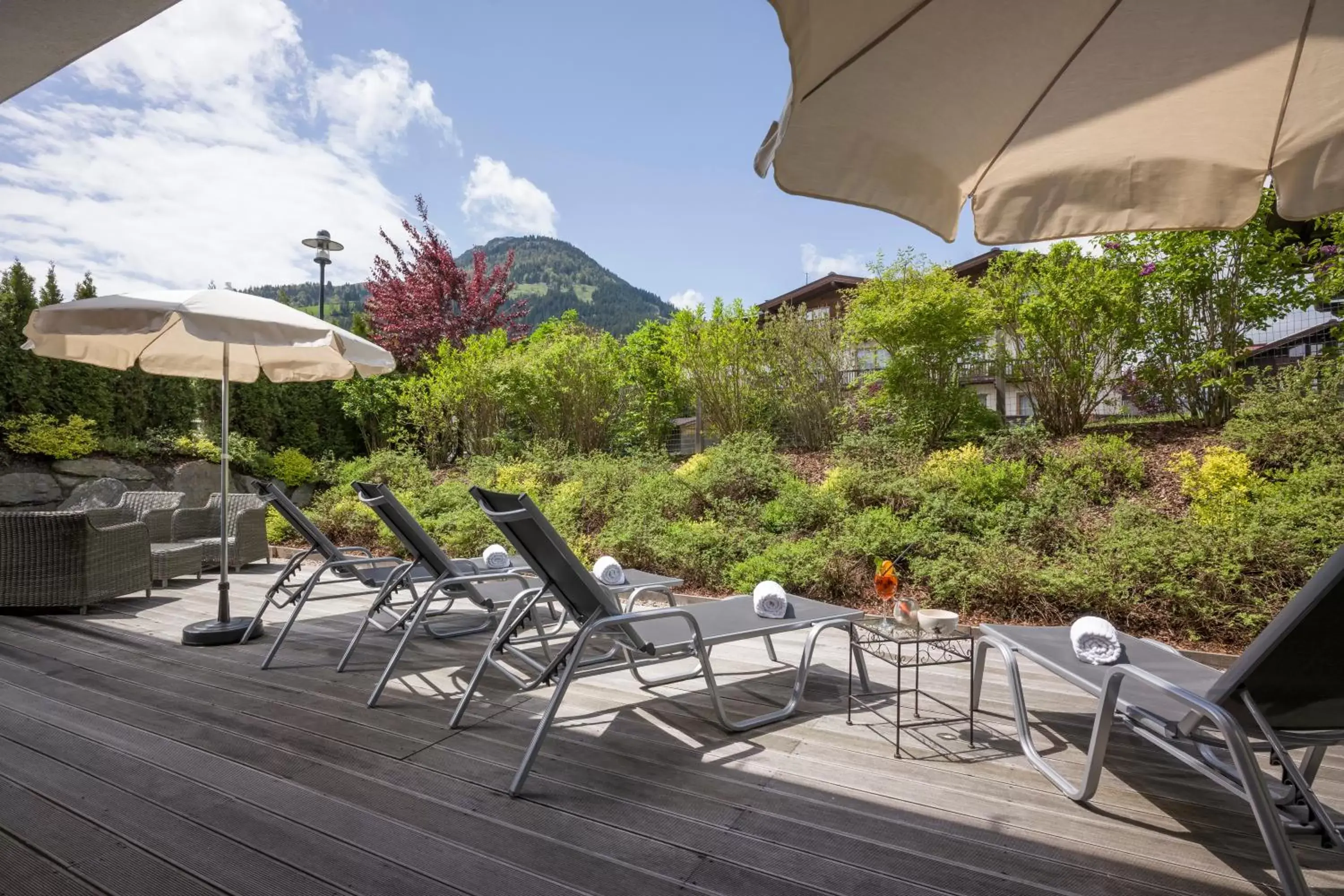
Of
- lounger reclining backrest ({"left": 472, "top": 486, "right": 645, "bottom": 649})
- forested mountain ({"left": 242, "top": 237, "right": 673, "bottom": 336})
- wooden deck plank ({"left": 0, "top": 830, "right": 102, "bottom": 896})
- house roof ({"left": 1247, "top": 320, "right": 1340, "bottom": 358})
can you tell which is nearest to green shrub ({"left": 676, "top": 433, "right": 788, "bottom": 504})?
lounger reclining backrest ({"left": 472, "top": 486, "right": 645, "bottom": 649})

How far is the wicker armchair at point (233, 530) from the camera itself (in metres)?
6.94

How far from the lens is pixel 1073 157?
7.77ft

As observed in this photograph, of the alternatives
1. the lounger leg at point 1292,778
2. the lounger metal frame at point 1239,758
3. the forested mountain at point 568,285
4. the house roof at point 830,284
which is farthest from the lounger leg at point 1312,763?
Result: the forested mountain at point 568,285

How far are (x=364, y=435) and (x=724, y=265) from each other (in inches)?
304

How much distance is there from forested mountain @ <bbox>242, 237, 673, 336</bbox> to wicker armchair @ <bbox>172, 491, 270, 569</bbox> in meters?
52.7

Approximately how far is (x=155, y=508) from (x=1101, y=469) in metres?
9.56

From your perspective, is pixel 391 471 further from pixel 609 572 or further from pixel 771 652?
pixel 771 652

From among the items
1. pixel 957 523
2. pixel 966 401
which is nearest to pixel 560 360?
pixel 966 401

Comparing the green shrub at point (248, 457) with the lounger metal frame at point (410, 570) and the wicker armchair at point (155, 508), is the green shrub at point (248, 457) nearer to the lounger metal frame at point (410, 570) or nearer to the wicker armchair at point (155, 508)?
the wicker armchair at point (155, 508)

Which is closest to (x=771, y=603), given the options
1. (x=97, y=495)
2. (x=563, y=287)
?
(x=97, y=495)

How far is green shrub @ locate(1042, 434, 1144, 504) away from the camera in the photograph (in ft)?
18.9

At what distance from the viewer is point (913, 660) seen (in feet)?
11.2

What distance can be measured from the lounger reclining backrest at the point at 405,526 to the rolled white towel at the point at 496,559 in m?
0.57

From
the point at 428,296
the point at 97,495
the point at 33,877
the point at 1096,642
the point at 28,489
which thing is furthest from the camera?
the point at 428,296
